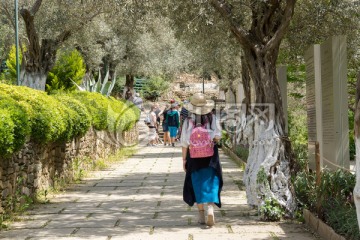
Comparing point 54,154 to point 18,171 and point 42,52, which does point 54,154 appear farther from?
point 42,52

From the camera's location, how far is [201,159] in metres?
8.06

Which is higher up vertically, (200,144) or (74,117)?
(74,117)

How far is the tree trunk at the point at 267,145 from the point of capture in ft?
27.5

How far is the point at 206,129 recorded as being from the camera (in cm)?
816

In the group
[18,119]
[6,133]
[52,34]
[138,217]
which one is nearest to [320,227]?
[138,217]

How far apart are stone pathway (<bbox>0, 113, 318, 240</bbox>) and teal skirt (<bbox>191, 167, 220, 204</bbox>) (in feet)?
1.18

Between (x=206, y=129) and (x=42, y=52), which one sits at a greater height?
(x=42, y=52)

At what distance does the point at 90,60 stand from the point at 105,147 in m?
14.5

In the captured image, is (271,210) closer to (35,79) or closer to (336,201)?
(336,201)

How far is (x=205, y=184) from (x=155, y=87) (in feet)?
140

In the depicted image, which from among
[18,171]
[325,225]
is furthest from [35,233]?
[325,225]

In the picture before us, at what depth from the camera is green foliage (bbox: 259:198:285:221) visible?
26.9 feet

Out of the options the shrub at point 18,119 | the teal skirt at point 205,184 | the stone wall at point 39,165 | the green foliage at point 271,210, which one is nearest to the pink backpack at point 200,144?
the teal skirt at point 205,184

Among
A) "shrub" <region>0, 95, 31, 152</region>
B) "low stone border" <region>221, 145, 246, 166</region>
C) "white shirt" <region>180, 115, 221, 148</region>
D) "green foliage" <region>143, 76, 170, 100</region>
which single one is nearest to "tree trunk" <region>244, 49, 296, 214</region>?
"white shirt" <region>180, 115, 221, 148</region>
